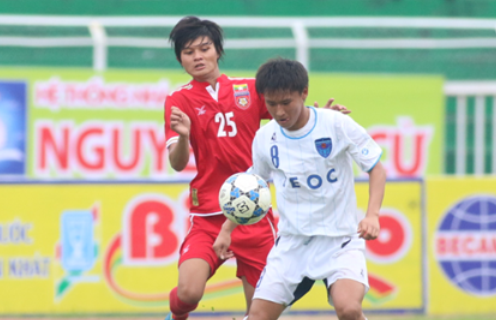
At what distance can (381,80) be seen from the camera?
9.90 meters

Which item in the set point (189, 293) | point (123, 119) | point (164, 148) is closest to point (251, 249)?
point (189, 293)

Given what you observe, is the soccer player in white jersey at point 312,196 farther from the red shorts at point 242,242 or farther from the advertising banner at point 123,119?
the advertising banner at point 123,119

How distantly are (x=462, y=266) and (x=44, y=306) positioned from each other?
12.4ft

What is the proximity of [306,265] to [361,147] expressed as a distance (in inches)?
28.5

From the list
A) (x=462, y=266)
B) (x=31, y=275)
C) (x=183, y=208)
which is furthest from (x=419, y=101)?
(x=31, y=275)

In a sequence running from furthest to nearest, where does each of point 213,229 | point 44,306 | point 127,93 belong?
point 127,93 < point 44,306 < point 213,229

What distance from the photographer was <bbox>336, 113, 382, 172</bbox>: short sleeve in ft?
14.7

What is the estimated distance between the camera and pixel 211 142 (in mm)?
5078

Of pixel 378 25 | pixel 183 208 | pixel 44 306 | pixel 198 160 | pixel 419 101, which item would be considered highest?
pixel 378 25

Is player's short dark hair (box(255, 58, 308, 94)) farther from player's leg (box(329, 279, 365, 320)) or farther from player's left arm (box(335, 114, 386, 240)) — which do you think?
player's leg (box(329, 279, 365, 320))

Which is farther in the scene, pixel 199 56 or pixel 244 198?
pixel 199 56

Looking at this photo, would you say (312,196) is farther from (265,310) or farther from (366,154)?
(265,310)

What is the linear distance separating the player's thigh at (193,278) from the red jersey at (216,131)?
0.35 m
